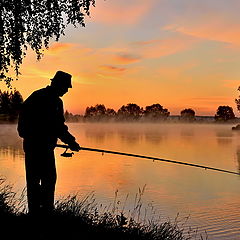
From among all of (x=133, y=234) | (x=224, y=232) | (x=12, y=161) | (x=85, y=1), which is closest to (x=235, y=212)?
(x=224, y=232)

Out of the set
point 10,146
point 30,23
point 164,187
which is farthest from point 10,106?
point 30,23

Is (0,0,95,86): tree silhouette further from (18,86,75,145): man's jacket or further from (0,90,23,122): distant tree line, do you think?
(0,90,23,122): distant tree line

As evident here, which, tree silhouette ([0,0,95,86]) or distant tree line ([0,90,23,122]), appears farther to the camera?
distant tree line ([0,90,23,122])

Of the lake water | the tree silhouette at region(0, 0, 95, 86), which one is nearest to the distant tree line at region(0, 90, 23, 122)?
the lake water

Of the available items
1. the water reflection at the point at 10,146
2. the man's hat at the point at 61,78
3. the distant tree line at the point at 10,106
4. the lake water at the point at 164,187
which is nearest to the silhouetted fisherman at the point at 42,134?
the man's hat at the point at 61,78

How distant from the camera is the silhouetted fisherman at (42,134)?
235 inches

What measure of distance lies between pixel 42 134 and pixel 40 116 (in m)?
0.28

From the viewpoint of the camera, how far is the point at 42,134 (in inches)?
236

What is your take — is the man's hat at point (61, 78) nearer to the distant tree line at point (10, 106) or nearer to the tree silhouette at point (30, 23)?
the tree silhouette at point (30, 23)

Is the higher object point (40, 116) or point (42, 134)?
point (40, 116)

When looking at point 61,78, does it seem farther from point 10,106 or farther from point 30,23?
point 10,106

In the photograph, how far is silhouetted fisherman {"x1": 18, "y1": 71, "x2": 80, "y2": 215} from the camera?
5.97 metres

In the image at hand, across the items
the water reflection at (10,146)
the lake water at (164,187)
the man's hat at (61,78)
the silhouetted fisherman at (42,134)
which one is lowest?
the water reflection at (10,146)

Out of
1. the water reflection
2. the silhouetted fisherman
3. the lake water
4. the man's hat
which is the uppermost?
the man's hat
